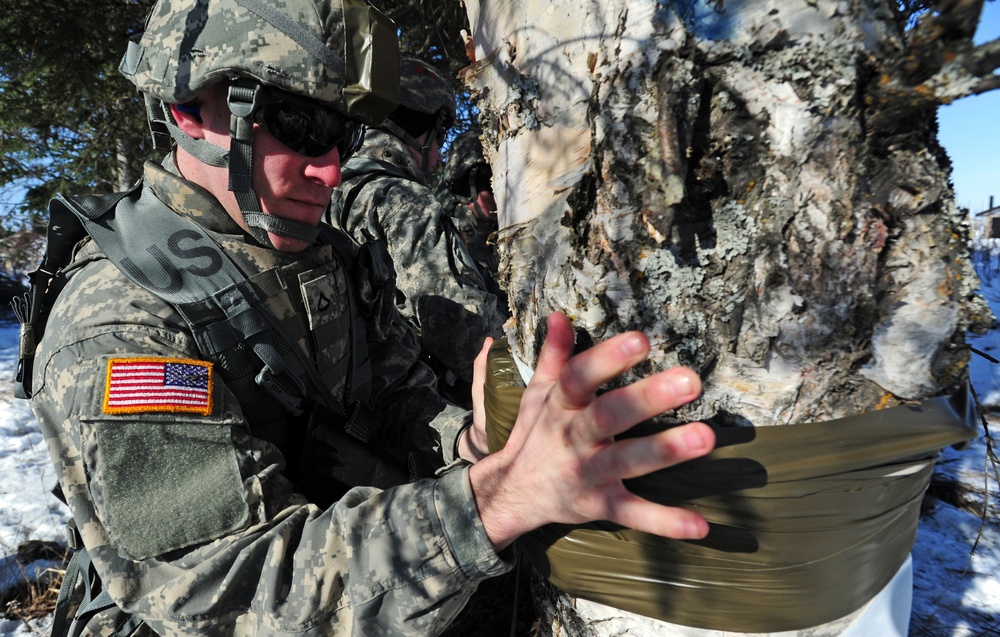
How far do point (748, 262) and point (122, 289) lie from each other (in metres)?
1.48

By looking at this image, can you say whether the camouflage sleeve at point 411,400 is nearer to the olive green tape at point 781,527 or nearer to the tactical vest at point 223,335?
the tactical vest at point 223,335

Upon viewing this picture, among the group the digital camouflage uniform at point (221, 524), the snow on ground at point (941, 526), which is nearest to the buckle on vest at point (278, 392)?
the digital camouflage uniform at point (221, 524)

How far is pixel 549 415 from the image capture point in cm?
99

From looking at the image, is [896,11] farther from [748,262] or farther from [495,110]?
[495,110]

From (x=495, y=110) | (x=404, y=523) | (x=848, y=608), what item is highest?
(x=495, y=110)

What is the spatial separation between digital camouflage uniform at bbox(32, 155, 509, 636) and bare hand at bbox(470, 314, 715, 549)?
217 millimetres

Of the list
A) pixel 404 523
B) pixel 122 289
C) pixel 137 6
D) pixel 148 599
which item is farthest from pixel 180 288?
pixel 137 6

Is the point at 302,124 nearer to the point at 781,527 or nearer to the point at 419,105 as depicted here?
the point at 781,527

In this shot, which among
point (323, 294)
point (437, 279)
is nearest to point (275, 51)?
point (323, 294)

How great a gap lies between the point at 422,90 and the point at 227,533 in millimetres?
3347

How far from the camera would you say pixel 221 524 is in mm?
1363

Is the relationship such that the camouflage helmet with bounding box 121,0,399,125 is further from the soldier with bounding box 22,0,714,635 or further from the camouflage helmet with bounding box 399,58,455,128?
the camouflage helmet with bounding box 399,58,455,128

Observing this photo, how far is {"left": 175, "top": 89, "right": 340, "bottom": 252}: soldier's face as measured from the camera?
72.2 inches

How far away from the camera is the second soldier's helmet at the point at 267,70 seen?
1.77 meters
